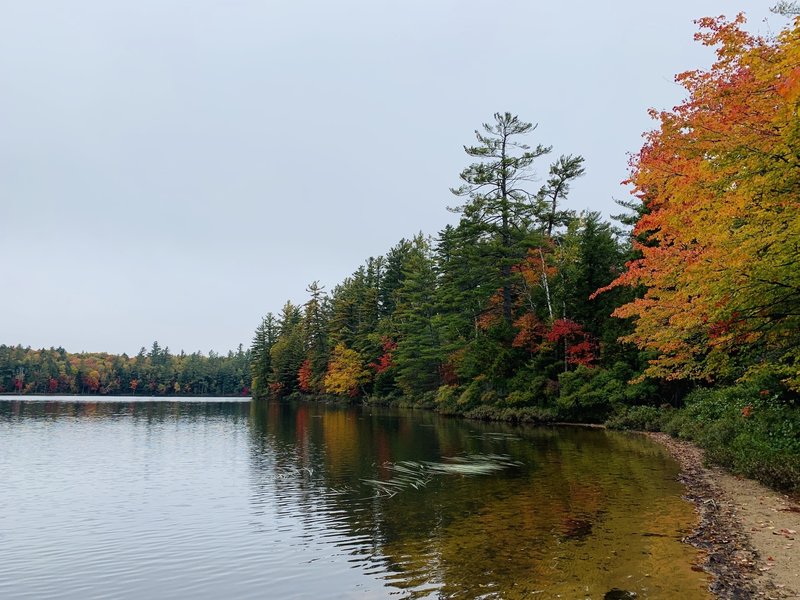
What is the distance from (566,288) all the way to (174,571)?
32022 millimetres

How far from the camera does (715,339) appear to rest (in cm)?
1478

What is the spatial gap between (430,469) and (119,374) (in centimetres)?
16034

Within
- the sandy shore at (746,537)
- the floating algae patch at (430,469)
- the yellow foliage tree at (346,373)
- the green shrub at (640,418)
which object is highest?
the yellow foliage tree at (346,373)

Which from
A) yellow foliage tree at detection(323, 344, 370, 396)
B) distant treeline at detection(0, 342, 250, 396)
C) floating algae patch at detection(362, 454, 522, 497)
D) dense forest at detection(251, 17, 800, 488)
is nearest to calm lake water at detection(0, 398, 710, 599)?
floating algae patch at detection(362, 454, 522, 497)

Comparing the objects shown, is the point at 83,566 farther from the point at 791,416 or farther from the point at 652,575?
the point at 791,416

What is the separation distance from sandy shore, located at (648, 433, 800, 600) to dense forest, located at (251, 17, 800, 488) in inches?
38.3

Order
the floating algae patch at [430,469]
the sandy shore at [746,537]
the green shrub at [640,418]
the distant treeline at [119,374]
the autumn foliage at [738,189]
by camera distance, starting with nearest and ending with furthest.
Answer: the sandy shore at [746,537] → the autumn foliage at [738,189] → the floating algae patch at [430,469] → the green shrub at [640,418] → the distant treeline at [119,374]

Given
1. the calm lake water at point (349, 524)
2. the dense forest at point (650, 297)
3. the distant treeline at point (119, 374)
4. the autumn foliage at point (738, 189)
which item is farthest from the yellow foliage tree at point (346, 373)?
the distant treeline at point (119, 374)

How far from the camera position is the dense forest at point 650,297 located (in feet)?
37.7

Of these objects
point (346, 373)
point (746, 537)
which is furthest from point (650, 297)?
point (346, 373)

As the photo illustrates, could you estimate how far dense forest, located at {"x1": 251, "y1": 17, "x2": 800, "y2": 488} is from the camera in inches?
452

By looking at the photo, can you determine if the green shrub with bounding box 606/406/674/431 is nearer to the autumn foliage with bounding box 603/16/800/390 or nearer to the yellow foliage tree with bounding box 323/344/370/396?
the autumn foliage with bounding box 603/16/800/390

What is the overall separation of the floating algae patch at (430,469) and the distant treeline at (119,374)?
143688 mm

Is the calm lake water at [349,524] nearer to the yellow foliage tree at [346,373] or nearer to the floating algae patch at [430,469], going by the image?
the floating algae patch at [430,469]
